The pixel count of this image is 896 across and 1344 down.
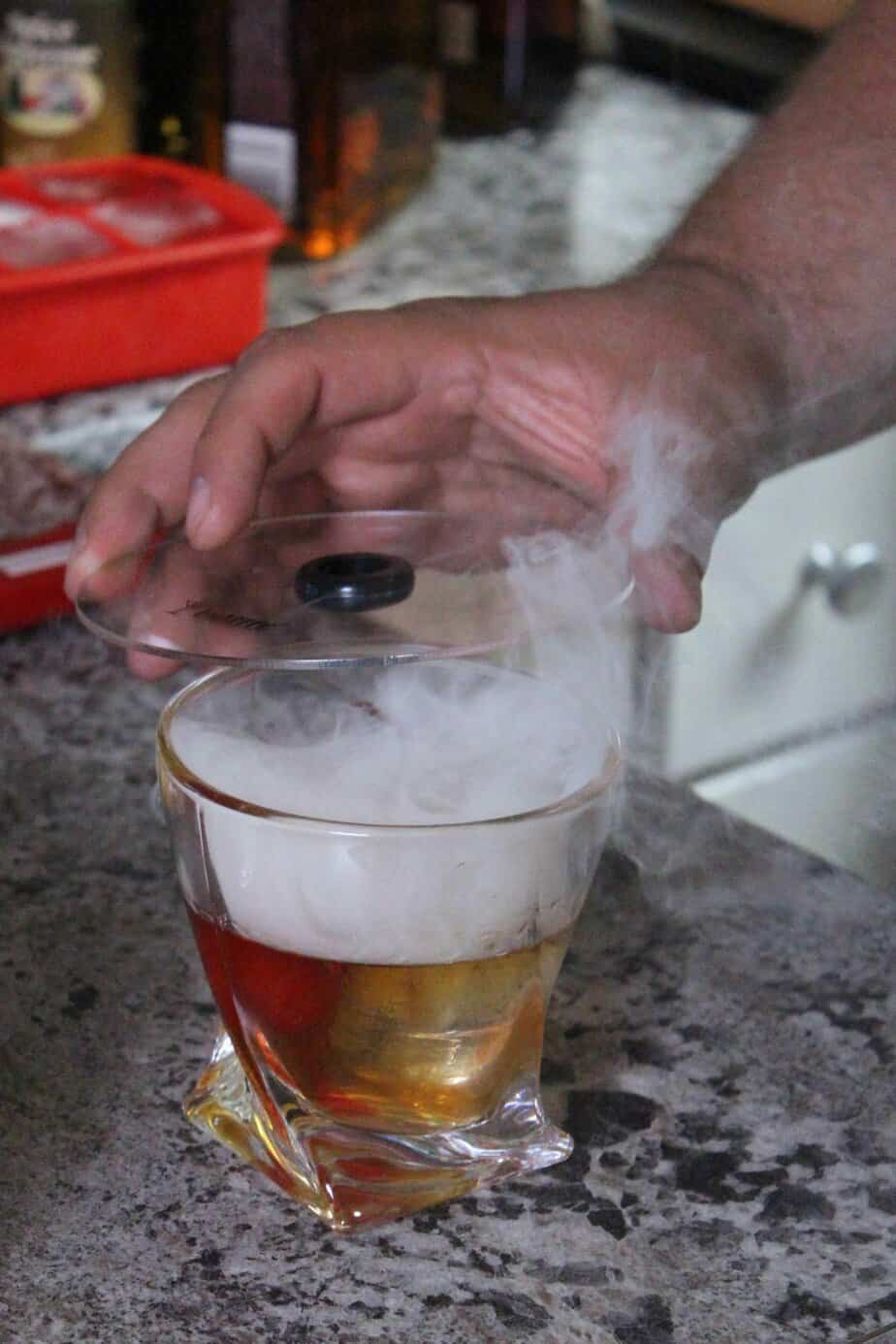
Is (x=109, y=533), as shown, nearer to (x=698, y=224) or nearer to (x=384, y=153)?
(x=698, y=224)

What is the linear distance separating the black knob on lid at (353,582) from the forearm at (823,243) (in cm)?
28

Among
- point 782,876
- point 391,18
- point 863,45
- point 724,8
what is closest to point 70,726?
point 782,876

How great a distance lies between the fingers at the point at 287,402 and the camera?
59cm

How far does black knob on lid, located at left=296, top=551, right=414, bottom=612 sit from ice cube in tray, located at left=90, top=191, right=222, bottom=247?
1.61ft

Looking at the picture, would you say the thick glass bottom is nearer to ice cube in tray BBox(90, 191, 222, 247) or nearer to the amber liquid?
the amber liquid

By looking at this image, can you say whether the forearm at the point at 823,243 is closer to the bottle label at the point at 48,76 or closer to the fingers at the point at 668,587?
the fingers at the point at 668,587

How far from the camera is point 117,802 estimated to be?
726 mm

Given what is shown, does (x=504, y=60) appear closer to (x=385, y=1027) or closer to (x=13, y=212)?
(x=13, y=212)

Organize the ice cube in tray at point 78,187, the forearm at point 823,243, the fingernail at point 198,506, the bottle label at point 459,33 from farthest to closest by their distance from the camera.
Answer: the bottle label at point 459,33
the ice cube in tray at point 78,187
the forearm at point 823,243
the fingernail at point 198,506

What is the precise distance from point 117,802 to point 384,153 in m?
0.79

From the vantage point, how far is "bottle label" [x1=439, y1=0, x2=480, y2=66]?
1.47m

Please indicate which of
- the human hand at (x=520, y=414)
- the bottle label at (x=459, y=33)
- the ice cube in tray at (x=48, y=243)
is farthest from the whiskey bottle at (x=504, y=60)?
the human hand at (x=520, y=414)

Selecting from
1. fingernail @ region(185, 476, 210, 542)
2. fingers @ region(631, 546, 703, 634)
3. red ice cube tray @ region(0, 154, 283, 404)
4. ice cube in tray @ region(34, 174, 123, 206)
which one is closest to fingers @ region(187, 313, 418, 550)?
fingernail @ region(185, 476, 210, 542)

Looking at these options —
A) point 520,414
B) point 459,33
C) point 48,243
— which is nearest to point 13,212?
point 48,243
